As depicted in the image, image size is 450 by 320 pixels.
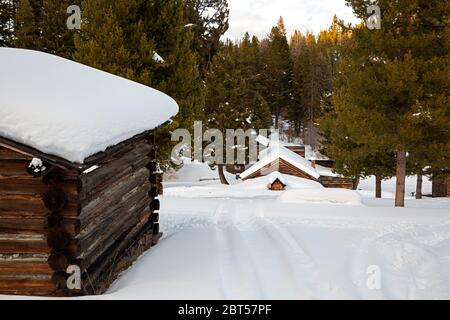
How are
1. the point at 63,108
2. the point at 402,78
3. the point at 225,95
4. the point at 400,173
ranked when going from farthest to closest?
the point at 225,95
the point at 400,173
the point at 402,78
the point at 63,108

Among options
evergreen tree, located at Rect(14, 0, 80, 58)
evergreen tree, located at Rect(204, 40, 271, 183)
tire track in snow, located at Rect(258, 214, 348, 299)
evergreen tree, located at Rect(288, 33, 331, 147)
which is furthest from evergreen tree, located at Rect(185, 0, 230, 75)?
tire track in snow, located at Rect(258, 214, 348, 299)

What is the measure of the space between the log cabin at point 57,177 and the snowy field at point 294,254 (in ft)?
2.64

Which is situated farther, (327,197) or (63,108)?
(327,197)

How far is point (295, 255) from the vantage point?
815 centimetres

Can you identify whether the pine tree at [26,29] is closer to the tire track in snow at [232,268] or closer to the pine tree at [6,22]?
the pine tree at [6,22]

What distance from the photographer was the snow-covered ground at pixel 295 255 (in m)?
6.29

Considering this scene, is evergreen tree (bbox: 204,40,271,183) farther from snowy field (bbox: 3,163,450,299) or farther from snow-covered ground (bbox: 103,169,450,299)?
snow-covered ground (bbox: 103,169,450,299)

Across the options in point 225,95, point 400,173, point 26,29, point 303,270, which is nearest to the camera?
point 303,270

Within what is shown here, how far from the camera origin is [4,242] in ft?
19.1

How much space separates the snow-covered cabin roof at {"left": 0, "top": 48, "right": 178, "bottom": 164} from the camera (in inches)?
Answer: 200

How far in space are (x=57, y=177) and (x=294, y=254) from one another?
4.81 meters

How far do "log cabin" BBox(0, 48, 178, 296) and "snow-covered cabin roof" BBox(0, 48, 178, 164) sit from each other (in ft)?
0.04

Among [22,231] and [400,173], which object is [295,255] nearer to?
[22,231]

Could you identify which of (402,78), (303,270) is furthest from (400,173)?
(303,270)
